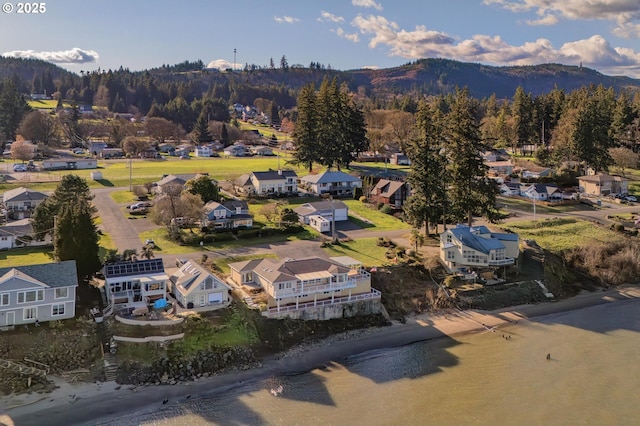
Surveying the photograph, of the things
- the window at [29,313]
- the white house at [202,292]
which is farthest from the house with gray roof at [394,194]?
the window at [29,313]

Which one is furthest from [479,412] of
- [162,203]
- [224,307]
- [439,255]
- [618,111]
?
[618,111]

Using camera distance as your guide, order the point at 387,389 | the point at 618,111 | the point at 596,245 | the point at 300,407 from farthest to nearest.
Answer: the point at 618,111, the point at 596,245, the point at 387,389, the point at 300,407

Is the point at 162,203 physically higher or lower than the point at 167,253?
higher

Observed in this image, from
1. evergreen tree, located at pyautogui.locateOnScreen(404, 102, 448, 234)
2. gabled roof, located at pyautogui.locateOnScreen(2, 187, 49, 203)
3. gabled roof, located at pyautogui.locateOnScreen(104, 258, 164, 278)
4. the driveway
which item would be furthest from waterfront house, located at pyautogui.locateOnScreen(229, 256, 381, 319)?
gabled roof, located at pyautogui.locateOnScreen(2, 187, 49, 203)

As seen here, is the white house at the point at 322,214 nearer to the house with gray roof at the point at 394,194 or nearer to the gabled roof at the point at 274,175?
the house with gray roof at the point at 394,194

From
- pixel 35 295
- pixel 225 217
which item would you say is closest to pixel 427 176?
pixel 225 217

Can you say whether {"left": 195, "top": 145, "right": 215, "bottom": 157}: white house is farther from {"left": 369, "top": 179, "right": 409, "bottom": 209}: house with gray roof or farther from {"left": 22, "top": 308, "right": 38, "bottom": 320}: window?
{"left": 22, "top": 308, "right": 38, "bottom": 320}: window

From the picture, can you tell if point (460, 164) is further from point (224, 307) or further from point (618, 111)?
point (618, 111)
